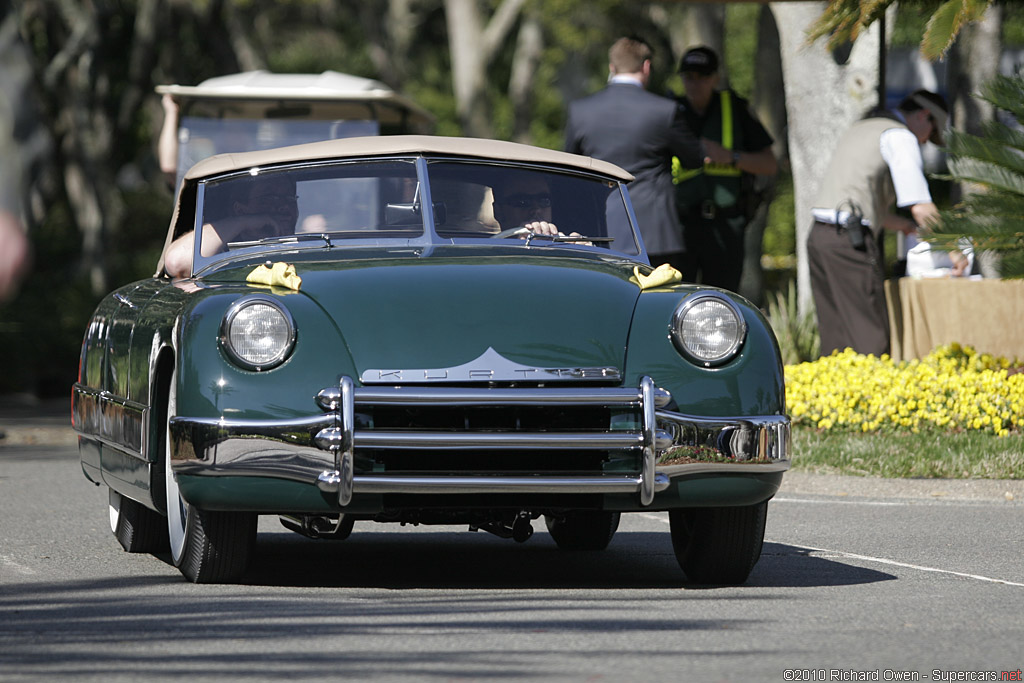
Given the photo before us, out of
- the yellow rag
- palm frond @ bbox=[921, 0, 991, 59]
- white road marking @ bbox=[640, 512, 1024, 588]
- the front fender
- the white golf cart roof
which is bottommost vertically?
white road marking @ bbox=[640, 512, 1024, 588]

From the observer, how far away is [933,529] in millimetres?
7367

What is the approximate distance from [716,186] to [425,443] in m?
6.08

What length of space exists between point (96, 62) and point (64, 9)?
1.22 m

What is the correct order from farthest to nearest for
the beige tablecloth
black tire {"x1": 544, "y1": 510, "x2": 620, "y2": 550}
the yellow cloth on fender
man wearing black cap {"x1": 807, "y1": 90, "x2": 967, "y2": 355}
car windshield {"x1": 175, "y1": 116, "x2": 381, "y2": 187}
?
car windshield {"x1": 175, "y1": 116, "x2": 381, "y2": 187} → the beige tablecloth → man wearing black cap {"x1": 807, "y1": 90, "x2": 967, "y2": 355} → black tire {"x1": 544, "y1": 510, "x2": 620, "y2": 550} → the yellow cloth on fender

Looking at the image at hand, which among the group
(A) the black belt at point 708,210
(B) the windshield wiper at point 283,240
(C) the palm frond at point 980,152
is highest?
(C) the palm frond at point 980,152

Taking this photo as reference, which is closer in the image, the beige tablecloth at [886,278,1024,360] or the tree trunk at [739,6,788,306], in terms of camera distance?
the beige tablecloth at [886,278,1024,360]

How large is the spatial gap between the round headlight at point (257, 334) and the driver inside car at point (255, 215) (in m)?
1.22

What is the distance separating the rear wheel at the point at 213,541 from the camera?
5.45 m

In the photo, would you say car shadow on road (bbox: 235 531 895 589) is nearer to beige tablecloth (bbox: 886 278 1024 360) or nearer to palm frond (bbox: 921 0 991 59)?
palm frond (bbox: 921 0 991 59)

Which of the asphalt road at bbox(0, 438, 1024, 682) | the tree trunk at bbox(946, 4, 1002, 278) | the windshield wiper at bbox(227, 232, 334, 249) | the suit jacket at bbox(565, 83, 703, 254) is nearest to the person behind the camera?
the asphalt road at bbox(0, 438, 1024, 682)

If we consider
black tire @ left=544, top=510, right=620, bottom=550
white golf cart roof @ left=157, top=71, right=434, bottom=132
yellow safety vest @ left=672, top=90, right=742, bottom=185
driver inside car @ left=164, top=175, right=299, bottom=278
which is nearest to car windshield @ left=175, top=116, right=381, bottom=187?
white golf cart roof @ left=157, top=71, right=434, bottom=132

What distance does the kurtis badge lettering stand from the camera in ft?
17.0

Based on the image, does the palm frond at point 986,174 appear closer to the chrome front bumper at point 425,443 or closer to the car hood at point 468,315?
the car hood at point 468,315

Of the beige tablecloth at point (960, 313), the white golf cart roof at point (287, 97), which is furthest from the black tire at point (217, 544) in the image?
the white golf cart roof at point (287, 97)
